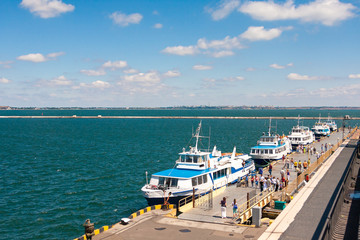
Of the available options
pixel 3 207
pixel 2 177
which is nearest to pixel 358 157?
pixel 3 207

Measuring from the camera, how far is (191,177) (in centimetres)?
3600

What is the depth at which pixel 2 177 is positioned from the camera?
179ft

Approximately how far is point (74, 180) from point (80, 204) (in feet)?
42.9

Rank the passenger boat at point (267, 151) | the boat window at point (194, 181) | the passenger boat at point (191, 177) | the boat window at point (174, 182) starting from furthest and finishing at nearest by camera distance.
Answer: the passenger boat at point (267, 151)
the boat window at point (194, 181)
the boat window at point (174, 182)
the passenger boat at point (191, 177)

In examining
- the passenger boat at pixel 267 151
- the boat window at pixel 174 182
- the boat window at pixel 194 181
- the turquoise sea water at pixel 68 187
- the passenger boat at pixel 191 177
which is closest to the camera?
the turquoise sea water at pixel 68 187

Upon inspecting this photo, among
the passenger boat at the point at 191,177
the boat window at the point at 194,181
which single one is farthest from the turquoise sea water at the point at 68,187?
the boat window at the point at 194,181

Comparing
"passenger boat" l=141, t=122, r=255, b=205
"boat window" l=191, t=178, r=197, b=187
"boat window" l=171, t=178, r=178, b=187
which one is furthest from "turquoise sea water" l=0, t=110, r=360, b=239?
"boat window" l=191, t=178, r=197, b=187

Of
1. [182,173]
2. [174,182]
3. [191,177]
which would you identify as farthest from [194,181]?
[174,182]

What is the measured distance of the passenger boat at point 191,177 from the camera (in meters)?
34.7

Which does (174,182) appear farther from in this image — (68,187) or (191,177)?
(68,187)

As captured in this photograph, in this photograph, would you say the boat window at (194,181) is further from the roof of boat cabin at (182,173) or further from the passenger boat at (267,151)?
the passenger boat at (267,151)

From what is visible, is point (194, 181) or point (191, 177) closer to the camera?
point (191, 177)

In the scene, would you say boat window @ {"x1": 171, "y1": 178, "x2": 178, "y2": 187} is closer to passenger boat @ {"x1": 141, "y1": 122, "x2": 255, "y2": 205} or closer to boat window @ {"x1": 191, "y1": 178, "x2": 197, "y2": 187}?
passenger boat @ {"x1": 141, "y1": 122, "x2": 255, "y2": 205}

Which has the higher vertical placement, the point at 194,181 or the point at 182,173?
the point at 182,173
